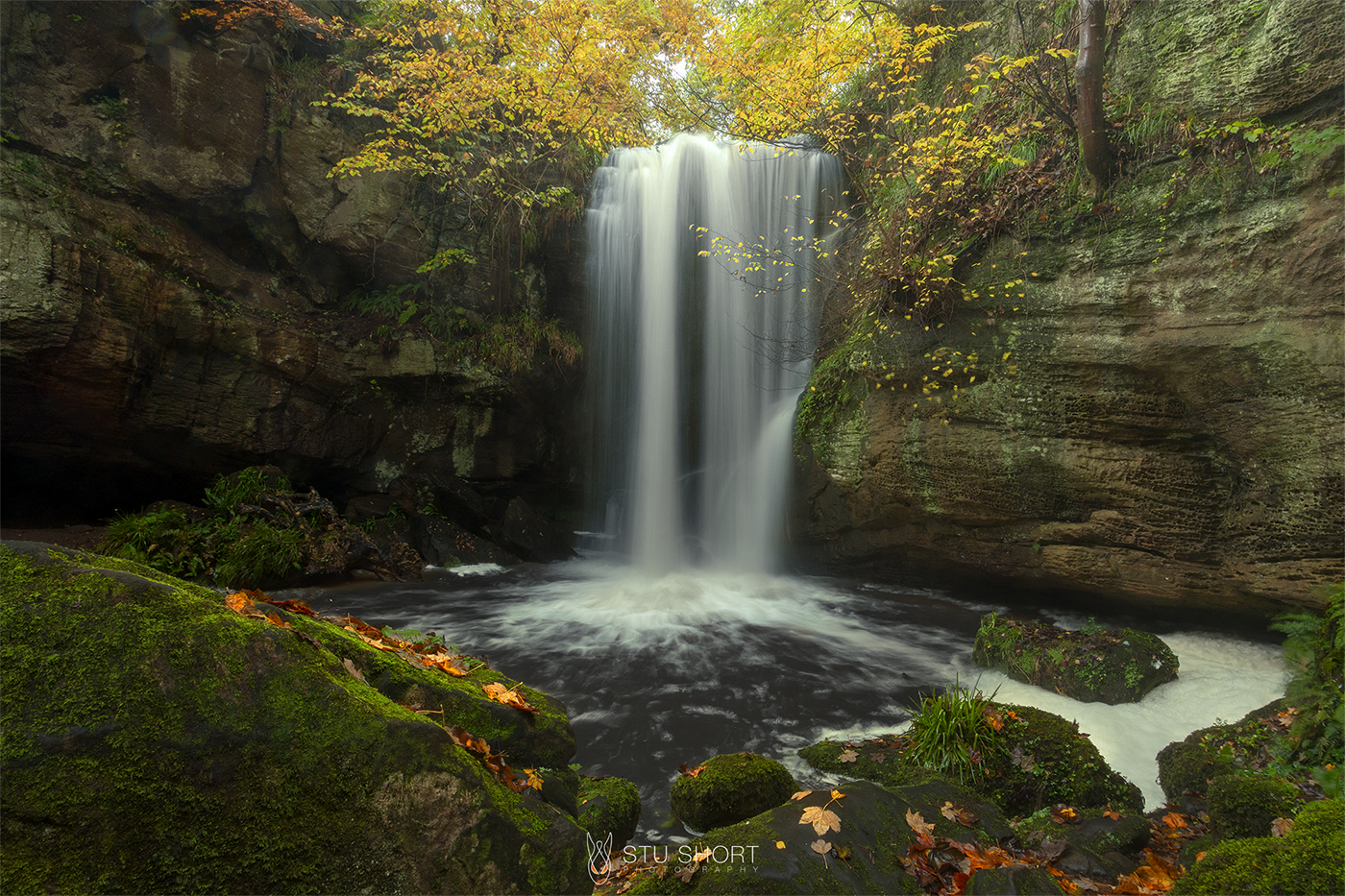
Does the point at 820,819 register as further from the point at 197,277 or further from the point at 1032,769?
the point at 197,277

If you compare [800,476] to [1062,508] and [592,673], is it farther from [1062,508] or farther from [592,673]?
[592,673]

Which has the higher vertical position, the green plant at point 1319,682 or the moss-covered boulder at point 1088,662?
the green plant at point 1319,682

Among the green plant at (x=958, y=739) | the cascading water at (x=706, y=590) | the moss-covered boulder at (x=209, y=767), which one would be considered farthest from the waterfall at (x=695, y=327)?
the moss-covered boulder at (x=209, y=767)

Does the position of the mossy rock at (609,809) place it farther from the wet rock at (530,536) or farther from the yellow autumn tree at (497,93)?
the yellow autumn tree at (497,93)

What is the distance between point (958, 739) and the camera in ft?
14.2

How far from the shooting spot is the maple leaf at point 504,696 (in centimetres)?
335

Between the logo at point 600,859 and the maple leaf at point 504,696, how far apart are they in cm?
75

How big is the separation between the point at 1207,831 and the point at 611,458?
11968mm

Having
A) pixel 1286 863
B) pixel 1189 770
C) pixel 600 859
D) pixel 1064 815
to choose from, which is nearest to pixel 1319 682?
pixel 1189 770

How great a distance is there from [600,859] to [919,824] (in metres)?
1.66

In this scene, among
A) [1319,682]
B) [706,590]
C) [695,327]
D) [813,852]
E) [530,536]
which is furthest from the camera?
[695,327]

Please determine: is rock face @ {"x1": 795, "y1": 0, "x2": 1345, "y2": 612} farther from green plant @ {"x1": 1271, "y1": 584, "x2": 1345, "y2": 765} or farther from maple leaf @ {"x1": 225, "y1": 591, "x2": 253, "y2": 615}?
maple leaf @ {"x1": 225, "y1": 591, "x2": 253, "y2": 615}

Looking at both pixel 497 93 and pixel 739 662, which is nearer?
pixel 739 662

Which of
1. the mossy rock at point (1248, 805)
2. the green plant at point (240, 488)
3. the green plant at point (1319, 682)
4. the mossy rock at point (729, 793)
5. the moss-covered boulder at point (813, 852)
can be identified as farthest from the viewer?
the green plant at point (240, 488)
